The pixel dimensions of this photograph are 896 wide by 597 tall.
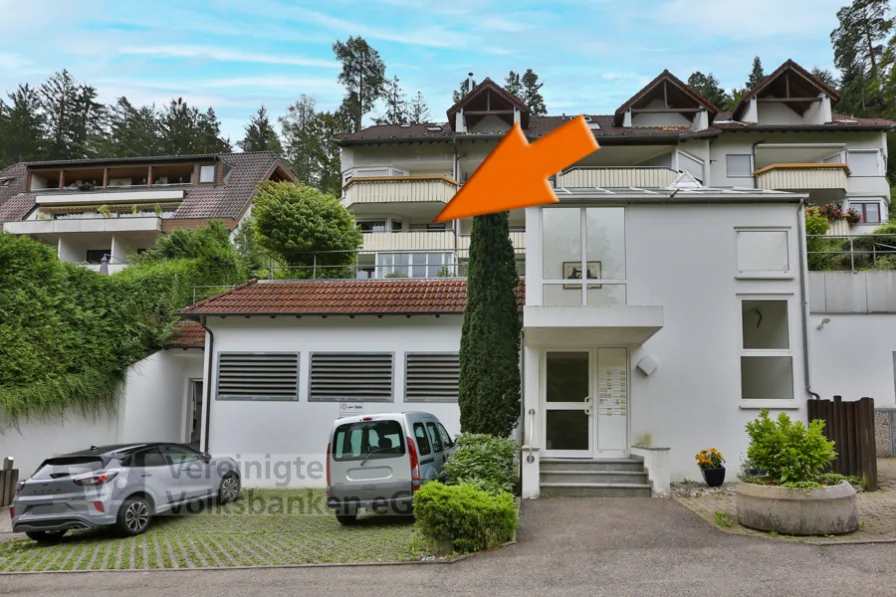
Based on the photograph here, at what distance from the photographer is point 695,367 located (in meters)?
12.9

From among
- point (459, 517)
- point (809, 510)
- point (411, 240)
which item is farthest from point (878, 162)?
point (459, 517)

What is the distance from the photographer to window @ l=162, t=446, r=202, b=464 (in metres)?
11.9

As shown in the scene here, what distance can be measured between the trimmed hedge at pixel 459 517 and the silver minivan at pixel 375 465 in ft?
5.75

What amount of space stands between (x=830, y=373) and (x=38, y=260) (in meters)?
19.3

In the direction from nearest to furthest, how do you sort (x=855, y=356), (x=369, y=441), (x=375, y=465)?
(x=375, y=465), (x=369, y=441), (x=855, y=356)

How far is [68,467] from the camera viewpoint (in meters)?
10.4

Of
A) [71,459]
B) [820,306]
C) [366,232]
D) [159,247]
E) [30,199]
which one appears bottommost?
[71,459]

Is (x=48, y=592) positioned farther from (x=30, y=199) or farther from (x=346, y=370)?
(x=30, y=199)

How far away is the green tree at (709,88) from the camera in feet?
165

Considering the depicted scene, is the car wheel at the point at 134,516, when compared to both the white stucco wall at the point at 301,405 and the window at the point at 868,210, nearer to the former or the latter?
the white stucco wall at the point at 301,405

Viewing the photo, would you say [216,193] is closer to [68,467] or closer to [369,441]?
[68,467]

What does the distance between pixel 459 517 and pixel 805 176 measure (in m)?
25.6

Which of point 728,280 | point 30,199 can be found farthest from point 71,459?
point 30,199

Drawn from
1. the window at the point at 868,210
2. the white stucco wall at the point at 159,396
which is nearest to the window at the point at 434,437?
the white stucco wall at the point at 159,396
